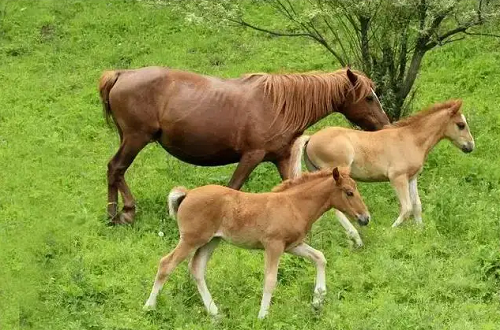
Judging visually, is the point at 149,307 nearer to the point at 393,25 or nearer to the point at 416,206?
the point at 416,206

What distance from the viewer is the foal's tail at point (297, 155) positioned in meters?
10.3

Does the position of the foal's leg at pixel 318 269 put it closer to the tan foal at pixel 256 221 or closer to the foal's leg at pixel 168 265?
the tan foal at pixel 256 221

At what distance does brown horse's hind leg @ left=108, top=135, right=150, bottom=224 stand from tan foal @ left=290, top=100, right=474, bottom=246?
A: 2.16 meters

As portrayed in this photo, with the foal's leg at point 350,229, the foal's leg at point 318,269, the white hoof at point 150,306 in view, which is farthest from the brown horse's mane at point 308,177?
the white hoof at point 150,306

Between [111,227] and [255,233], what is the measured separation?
10.4 feet

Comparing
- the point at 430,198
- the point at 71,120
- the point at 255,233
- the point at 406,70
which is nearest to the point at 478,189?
the point at 430,198

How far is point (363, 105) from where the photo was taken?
11781 millimetres

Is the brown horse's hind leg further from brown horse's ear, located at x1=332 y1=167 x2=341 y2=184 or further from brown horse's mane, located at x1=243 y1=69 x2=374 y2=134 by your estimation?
brown horse's ear, located at x1=332 y1=167 x2=341 y2=184

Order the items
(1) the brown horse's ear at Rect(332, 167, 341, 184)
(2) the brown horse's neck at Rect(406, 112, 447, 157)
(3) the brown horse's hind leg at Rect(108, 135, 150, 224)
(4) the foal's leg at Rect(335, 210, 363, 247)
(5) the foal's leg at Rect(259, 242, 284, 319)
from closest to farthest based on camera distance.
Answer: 1. (5) the foal's leg at Rect(259, 242, 284, 319)
2. (1) the brown horse's ear at Rect(332, 167, 341, 184)
3. (4) the foal's leg at Rect(335, 210, 363, 247)
4. (2) the brown horse's neck at Rect(406, 112, 447, 157)
5. (3) the brown horse's hind leg at Rect(108, 135, 150, 224)

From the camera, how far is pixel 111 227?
36.0 ft

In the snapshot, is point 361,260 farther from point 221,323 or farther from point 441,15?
point 441,15

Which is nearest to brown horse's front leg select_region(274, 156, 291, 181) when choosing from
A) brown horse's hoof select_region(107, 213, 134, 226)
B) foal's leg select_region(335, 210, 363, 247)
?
foal's leg select_region(335, 210, 363, 247)

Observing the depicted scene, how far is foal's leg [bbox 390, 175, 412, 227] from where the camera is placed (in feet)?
34.0

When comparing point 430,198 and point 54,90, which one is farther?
point 54,90
